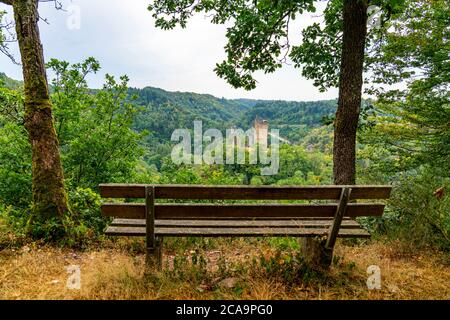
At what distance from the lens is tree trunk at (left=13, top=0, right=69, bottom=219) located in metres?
4.18

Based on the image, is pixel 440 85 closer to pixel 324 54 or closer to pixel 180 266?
pixel 324 54

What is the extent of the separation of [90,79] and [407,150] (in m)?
10.1

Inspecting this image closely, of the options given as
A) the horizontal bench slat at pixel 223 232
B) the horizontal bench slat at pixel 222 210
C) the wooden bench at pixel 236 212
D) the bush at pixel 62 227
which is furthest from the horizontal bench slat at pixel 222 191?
the bush at pixel 62 227

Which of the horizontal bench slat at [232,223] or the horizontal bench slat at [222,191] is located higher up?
the horizontal bench slat at [222,191]

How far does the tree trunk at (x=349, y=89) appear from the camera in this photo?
15.1 feet

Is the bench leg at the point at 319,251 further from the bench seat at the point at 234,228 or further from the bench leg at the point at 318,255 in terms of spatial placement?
the bench seat at the point at 234,228

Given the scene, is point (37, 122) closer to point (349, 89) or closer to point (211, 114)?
point (349, 89)

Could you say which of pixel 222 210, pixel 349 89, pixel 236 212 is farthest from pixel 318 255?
pixel 349 89

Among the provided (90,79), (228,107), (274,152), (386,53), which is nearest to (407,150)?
(386,53)

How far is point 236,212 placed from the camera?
9.12 ft

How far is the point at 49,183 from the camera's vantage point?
14.0ft

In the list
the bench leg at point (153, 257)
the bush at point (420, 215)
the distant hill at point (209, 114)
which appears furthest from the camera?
the distant hill at point (209, 114)

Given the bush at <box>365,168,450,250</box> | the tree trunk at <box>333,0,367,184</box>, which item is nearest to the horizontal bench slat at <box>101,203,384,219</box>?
the tree trunk at <box>333,0,367,184</box>

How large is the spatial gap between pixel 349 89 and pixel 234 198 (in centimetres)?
308
